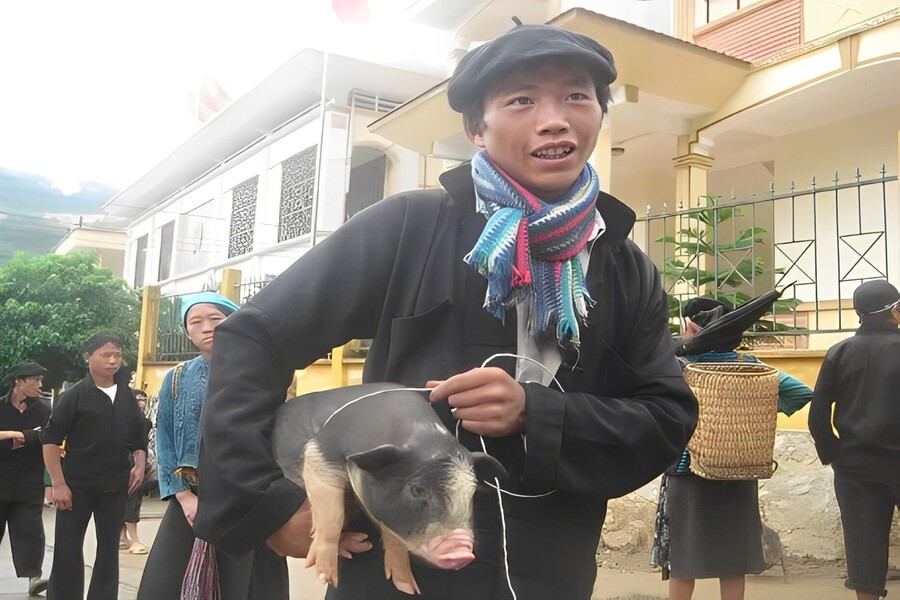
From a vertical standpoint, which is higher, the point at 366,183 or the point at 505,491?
the point at 366,183

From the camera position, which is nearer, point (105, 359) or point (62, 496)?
point (62, 496)

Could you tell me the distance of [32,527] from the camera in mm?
5816

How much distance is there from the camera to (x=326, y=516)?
105cm

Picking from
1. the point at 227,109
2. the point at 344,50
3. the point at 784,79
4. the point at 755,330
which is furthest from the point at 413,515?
the point at 227,109

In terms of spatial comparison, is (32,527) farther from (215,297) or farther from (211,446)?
(211,446)

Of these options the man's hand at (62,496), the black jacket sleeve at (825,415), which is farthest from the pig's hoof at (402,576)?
the man's hand at (62,496)

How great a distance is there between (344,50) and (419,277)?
12113 mm

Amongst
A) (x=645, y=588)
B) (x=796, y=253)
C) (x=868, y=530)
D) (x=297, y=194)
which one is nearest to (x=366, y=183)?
(x=297, y=194)

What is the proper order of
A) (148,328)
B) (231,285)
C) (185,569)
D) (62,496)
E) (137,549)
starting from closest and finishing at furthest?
(185,569) → (62,496) → (137,549) → (231,285) → (148,328)

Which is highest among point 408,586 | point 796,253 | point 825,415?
point 796,253

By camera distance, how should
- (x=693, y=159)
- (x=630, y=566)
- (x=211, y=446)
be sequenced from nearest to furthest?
(x=211, y=446) < (x=630, y=566) < (x=693, y=159)

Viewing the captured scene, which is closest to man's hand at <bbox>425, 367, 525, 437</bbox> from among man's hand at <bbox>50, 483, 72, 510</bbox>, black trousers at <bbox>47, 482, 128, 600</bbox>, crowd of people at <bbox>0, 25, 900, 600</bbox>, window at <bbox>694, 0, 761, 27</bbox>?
crowd of people at <bbox>0, 25, 900, 600</bbox>

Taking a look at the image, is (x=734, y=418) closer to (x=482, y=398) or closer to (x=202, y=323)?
(x=202, y=323)

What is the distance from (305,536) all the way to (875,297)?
12.2ft
